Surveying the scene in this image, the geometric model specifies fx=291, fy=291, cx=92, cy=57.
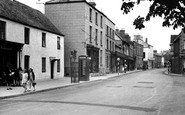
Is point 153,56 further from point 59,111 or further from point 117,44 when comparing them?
point 59,111

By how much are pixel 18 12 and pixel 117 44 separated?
4180 cm

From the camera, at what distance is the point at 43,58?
3173cm

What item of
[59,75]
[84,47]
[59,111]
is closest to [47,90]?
[59,111]

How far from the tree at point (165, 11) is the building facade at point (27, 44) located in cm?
1621

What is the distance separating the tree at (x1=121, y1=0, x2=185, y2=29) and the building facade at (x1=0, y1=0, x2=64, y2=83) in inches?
638

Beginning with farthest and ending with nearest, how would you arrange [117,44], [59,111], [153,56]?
[153,56] < [117,44] < [59,111]

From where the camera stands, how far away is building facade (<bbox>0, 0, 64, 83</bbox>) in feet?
79.2

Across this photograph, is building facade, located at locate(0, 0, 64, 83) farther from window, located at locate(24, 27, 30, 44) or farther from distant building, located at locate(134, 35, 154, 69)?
distant building, located at locate(134, 35, 154, 69)

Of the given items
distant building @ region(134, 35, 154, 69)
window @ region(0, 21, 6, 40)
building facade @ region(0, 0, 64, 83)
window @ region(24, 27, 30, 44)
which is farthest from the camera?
distant building @ region(134, 35, 154, 69)

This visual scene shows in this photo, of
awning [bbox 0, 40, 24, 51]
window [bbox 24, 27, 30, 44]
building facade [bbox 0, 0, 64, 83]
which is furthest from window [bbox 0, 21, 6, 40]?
window [bbox 24, 27, 30, 44]

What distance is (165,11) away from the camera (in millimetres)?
7578

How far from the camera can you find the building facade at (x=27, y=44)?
24.1 metres

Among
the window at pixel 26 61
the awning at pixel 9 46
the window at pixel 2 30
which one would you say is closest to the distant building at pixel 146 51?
the window at pixel 26 61

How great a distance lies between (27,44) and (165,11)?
22.1 metres
